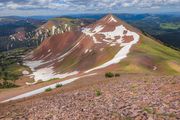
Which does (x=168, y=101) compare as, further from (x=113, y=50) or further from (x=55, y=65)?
(x=55, y=65)

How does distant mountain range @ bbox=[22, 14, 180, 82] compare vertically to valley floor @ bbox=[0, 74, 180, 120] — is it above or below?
below

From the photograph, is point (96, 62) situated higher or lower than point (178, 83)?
lower

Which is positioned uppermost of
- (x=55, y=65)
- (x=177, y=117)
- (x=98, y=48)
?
(x=177, y=117)

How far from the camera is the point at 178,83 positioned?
29531 mm

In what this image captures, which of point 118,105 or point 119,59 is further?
point 119,59

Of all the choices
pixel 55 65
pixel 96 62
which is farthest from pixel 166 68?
pixel 55 65

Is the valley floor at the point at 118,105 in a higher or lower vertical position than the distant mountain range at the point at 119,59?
higher

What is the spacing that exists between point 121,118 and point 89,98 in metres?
8.30

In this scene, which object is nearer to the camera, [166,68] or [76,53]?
[166,68]

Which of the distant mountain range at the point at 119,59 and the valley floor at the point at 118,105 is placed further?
the distant mountain range at the point at 119,59

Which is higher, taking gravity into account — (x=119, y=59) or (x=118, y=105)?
(x=118, y=105)

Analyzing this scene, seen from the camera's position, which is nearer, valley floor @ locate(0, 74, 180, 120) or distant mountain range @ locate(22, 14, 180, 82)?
valley floor @ locate(0, 74, 180, 120)

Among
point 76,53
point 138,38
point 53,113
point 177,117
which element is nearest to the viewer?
point 177,117

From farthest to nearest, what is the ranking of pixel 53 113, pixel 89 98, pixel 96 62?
pixel 96 62 < pixel 89 98 < pixel 53 113
